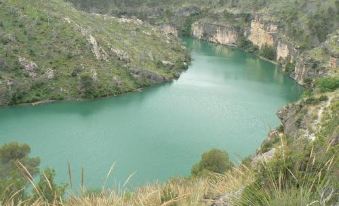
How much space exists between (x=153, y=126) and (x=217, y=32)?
73.8 metres

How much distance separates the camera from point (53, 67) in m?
74.5

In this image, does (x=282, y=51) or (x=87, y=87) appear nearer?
(x=87, y=87)

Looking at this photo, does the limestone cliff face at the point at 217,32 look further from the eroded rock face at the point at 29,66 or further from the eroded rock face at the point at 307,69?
the eroded rock face at the point at 29,66

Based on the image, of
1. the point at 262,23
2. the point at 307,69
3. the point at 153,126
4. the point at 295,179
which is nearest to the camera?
the point at 295,179

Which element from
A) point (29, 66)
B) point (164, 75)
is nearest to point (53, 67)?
point (29, 66)

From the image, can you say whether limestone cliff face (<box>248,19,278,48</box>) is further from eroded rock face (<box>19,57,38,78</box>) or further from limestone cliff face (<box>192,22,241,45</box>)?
eroded rock face (<box>19,57,38,78</box>)

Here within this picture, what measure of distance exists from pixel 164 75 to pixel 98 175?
4170 centimetres

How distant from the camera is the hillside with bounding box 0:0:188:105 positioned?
233 ft

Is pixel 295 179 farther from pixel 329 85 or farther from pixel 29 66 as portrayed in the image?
pixel 29 66

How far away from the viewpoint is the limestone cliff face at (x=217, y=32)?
124 m

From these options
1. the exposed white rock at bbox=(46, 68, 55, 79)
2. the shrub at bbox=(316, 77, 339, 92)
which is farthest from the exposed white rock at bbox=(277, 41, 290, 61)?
the shrub at bbox=(316, 77, 339, 92)

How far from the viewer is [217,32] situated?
127 m

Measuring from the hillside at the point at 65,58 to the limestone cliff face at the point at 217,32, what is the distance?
→ 32795 mm

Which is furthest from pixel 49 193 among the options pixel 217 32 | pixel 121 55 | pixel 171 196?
pixel 217 32
